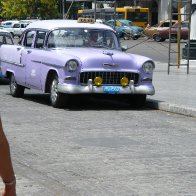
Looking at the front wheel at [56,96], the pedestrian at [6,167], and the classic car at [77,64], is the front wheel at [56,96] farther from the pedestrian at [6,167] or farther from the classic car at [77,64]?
the pedestrian at [6,167]

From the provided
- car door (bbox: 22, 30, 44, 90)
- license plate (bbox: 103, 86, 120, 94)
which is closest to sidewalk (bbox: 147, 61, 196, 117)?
license plate (bbox: 103, 86, 120, 94)

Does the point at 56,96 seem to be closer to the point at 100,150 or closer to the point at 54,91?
the point at 54,91

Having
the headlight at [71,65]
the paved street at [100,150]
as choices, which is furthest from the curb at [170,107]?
the headlight at [71,65]

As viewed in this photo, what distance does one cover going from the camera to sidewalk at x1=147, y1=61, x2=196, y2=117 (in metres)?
14.0

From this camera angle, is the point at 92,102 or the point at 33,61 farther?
the point at 92,102

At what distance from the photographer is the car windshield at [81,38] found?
50.3 feet

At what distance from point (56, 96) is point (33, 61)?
54.2 inches

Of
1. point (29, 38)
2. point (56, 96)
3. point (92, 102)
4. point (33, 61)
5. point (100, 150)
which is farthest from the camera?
point (29, 38)

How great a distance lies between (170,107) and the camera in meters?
14.2

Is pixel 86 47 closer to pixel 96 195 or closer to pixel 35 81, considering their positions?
pixel 35 81

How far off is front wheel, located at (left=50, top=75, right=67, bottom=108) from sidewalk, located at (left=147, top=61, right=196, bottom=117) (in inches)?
75.2

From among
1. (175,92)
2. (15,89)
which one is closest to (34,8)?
(15,89)

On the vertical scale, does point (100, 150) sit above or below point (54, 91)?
below

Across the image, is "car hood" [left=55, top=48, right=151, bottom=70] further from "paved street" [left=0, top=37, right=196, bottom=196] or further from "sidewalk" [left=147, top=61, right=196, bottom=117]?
"sidewalk" [left=147, top=61, right=196, bottom=117]
